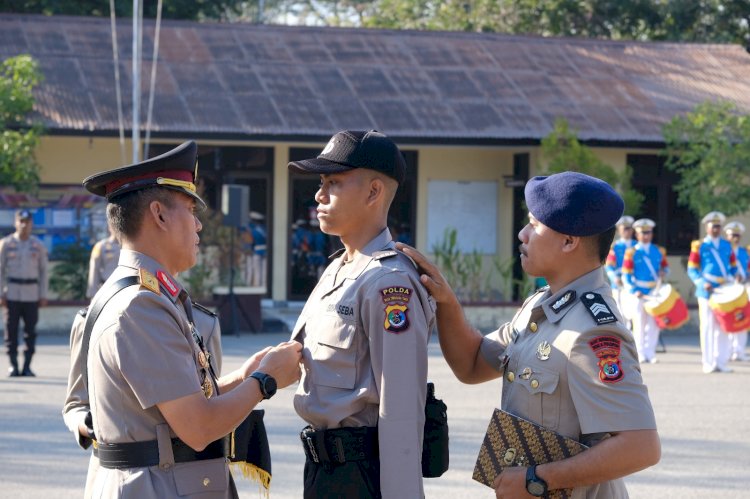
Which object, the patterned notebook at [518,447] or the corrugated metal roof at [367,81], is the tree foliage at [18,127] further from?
the patterned notebook at [518,447]

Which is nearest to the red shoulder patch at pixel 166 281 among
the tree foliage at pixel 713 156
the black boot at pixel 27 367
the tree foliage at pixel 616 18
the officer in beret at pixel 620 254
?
the black boot at pixel 27 367

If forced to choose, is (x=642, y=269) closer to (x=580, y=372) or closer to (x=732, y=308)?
(x=732, y=308)

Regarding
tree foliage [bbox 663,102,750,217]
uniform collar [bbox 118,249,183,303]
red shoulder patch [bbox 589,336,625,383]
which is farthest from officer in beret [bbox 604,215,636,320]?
uniform collar [bbox 118,249,183,303]

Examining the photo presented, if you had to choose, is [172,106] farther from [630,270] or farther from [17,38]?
[630,270]

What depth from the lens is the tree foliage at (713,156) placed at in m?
20.5

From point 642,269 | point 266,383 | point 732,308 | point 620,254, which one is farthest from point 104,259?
point 266,383

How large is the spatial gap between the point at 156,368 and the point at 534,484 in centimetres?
117

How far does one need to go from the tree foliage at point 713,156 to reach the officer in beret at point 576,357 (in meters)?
17.5

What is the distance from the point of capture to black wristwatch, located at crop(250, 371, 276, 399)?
356 centimetres

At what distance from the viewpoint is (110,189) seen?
363 centimetres

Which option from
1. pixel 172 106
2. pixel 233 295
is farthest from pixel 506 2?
pixel 233 295

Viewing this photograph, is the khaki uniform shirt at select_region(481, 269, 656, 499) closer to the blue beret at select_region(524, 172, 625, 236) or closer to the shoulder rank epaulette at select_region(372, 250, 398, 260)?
the blue beret at select_region(524, 172, 625, 236)

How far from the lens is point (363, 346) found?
12.7ft

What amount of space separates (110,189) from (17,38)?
2020 centimetres
